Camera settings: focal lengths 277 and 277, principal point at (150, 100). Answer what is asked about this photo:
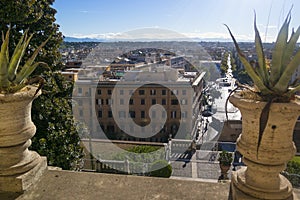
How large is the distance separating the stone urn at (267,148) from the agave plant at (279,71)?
0.09 meters

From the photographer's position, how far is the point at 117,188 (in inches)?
86.7

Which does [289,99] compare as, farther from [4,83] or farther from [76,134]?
[76,134]

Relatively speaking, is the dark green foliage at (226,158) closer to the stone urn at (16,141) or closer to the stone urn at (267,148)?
the stone urn at (267,148)

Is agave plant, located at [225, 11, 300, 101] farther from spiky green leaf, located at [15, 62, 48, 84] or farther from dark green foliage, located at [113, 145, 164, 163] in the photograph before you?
dark green foliage, located at [113, 145, 164, 163]

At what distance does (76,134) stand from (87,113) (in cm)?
1781

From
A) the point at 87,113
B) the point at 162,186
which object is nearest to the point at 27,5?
the point at 162,186

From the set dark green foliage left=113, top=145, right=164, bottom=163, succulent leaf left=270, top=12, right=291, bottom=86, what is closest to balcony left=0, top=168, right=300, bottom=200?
succulent leaf left=270, top=12, right=291, bottom=86

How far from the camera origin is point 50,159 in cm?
532

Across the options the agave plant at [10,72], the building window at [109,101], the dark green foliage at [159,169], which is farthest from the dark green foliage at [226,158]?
the building window at [109,101]

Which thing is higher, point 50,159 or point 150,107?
point 50,159

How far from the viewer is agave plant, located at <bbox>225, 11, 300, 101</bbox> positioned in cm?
163

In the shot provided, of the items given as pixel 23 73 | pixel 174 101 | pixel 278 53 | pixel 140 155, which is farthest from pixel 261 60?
pixel 174 101

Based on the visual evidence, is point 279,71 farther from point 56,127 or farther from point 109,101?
point 109,101

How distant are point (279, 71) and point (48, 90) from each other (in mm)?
4772
